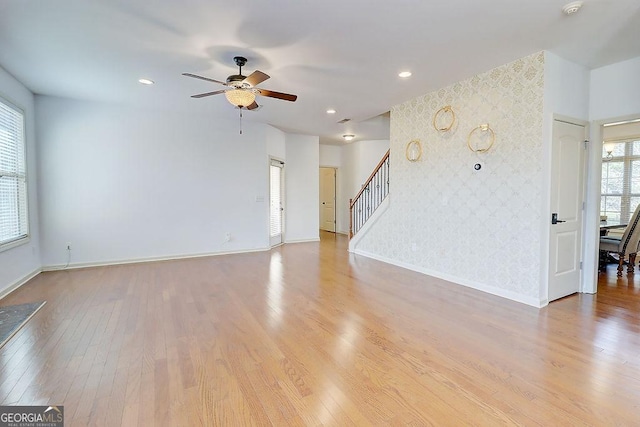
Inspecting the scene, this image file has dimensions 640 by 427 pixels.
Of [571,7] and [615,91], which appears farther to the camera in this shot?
[615,91]

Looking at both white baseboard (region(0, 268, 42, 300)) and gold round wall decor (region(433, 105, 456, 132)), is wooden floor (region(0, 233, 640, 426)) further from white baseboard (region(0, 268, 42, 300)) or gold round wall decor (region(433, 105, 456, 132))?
gold round wall decor (region(433, 105, 456, 132))

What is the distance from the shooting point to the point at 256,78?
3100mm

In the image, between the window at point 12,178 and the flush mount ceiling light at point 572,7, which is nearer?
the flush mount ceiling light at point 572,7

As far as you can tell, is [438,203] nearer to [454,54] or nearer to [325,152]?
[454,54]

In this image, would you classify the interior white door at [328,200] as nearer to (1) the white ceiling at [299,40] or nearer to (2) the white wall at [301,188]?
(2) the white wall at [301,188]

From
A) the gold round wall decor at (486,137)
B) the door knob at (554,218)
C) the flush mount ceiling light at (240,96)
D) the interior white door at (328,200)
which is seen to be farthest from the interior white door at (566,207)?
the interior white door at (328,200)

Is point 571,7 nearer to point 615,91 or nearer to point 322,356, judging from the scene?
point 615,91

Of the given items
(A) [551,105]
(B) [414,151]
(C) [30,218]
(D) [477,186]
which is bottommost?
(C) [30,218]

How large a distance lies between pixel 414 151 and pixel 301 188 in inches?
149

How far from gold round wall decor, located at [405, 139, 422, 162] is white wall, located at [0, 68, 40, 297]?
5658 millimetres

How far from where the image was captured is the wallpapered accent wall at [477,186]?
3.52 meters

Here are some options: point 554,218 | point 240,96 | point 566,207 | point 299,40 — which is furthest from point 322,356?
point 566,207

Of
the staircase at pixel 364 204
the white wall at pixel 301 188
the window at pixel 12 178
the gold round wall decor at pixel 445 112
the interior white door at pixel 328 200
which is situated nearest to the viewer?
the window at pixel 12 178

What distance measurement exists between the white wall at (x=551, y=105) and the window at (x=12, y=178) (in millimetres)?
6585
